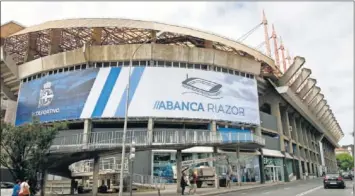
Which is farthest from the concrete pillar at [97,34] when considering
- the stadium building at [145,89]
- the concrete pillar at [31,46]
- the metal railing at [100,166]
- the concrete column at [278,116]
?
the concrete column at [278,116]

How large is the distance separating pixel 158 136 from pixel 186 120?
463 cm

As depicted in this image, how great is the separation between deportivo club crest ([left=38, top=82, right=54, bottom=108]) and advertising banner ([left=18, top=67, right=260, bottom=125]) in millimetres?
300

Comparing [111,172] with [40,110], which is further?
[40,110]

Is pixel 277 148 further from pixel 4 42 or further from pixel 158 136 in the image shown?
pixel 4 42

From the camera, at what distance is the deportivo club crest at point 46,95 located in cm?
4172

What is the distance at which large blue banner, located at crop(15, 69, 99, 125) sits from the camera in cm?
3997

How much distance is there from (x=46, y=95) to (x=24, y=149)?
21.0 meters

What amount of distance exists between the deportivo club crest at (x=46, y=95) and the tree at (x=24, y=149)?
63.3 feet

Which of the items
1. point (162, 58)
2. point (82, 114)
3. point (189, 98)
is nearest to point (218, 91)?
point (189, 98)

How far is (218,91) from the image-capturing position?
41875 millimetres

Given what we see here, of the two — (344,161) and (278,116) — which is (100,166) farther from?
(344,161)

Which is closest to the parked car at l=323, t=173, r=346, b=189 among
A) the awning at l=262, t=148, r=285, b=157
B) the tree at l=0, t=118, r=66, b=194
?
the awning at l=262, t=148, r=285, b=157

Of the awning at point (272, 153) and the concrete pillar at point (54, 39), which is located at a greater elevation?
the concrete pillar at point (54, 39)

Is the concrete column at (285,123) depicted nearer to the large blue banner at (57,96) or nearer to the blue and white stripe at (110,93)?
the blue and white stripe at (110,93)
